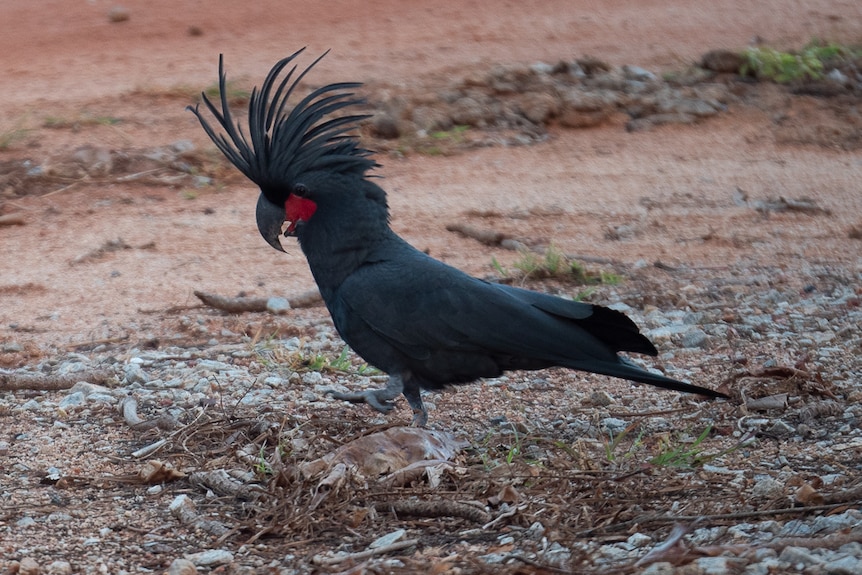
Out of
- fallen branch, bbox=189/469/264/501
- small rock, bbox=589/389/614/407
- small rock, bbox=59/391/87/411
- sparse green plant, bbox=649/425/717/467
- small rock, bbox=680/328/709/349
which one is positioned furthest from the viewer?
small rock, bbox=680/328/709/349

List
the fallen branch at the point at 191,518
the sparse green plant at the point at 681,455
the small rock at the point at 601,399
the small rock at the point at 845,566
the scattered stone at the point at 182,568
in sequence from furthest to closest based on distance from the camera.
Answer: the small rock at the point at 601,399
the sparse green plant at the point at 681,455
the fallen branch at the point at 191,518
the scattered stone at the point at 182,568
the small rock at the point at 845,566

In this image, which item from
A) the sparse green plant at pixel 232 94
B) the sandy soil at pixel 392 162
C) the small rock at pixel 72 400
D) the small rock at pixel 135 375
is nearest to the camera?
the small rock at pixel 72 400

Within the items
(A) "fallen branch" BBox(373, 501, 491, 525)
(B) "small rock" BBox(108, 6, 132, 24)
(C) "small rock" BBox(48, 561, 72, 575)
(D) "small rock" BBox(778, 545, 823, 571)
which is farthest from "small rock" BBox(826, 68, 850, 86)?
(C) "small rock" BBox(48, 561, 72, 575)

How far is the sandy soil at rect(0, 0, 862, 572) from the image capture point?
7.07 metres

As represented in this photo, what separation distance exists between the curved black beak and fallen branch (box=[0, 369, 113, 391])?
1.13 meters

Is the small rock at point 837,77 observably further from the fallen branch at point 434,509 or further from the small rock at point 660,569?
the small rock at point 660,569

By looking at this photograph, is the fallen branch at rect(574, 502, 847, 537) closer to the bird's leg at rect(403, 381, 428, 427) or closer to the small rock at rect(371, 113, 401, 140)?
the bird's leg at rect(403, 381, 428, 427)

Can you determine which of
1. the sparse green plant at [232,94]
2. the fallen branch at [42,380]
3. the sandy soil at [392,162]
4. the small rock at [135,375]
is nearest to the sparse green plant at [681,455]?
the small rock at [135,375]

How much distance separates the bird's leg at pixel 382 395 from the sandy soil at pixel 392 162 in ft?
5.91

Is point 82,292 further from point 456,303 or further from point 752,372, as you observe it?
point 752,372

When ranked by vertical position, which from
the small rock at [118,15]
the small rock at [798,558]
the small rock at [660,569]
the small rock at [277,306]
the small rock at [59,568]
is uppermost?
the small rock at [118,15]

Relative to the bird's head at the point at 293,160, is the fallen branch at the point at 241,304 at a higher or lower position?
lower

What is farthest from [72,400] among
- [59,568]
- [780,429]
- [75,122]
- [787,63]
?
[787,63]

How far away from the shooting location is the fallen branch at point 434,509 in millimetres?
3641
